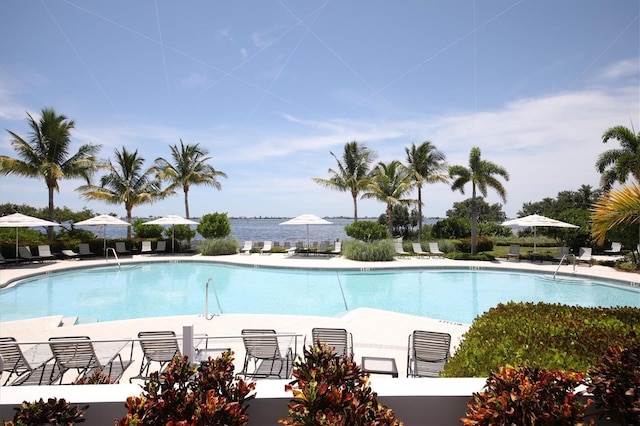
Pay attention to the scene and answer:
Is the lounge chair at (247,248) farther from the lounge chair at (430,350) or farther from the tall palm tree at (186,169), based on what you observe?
the lounge chair at (430,350)

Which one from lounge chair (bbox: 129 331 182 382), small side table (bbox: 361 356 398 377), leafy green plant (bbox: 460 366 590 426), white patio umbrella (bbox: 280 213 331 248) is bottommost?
small side table (bbox: 361 356 398 377)

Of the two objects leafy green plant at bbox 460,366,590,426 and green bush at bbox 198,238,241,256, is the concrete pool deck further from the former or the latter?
green bush at bbox 198,238,241,256

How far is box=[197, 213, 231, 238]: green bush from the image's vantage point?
24.4 metres

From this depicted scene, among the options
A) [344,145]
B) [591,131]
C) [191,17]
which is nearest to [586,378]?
[191,17]

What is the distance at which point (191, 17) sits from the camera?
41.1 ft

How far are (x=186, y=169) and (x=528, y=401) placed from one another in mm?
28337

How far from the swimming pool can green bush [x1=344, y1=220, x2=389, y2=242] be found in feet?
15.1

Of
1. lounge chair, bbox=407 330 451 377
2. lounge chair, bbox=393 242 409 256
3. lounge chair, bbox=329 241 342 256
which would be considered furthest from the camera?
lounge chair, bbox=329 241 342 256

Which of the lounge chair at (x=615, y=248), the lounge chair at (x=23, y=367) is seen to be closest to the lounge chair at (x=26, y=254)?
the lounge chair at (x=23, y=367)

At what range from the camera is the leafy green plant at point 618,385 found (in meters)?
2.35

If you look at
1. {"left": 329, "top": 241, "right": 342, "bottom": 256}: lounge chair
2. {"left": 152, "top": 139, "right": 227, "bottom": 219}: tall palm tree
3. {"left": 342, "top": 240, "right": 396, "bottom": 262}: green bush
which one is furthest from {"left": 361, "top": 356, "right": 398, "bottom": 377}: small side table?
{"left": 152, "top": 139, "right": 227, "bottom": 219}: tall palm tree

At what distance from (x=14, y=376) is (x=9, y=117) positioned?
22.2 m

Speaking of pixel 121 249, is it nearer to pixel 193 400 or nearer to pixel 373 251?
pixel 373 251

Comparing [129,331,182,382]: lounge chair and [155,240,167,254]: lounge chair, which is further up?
[155,240,167,254]: lounge chair
